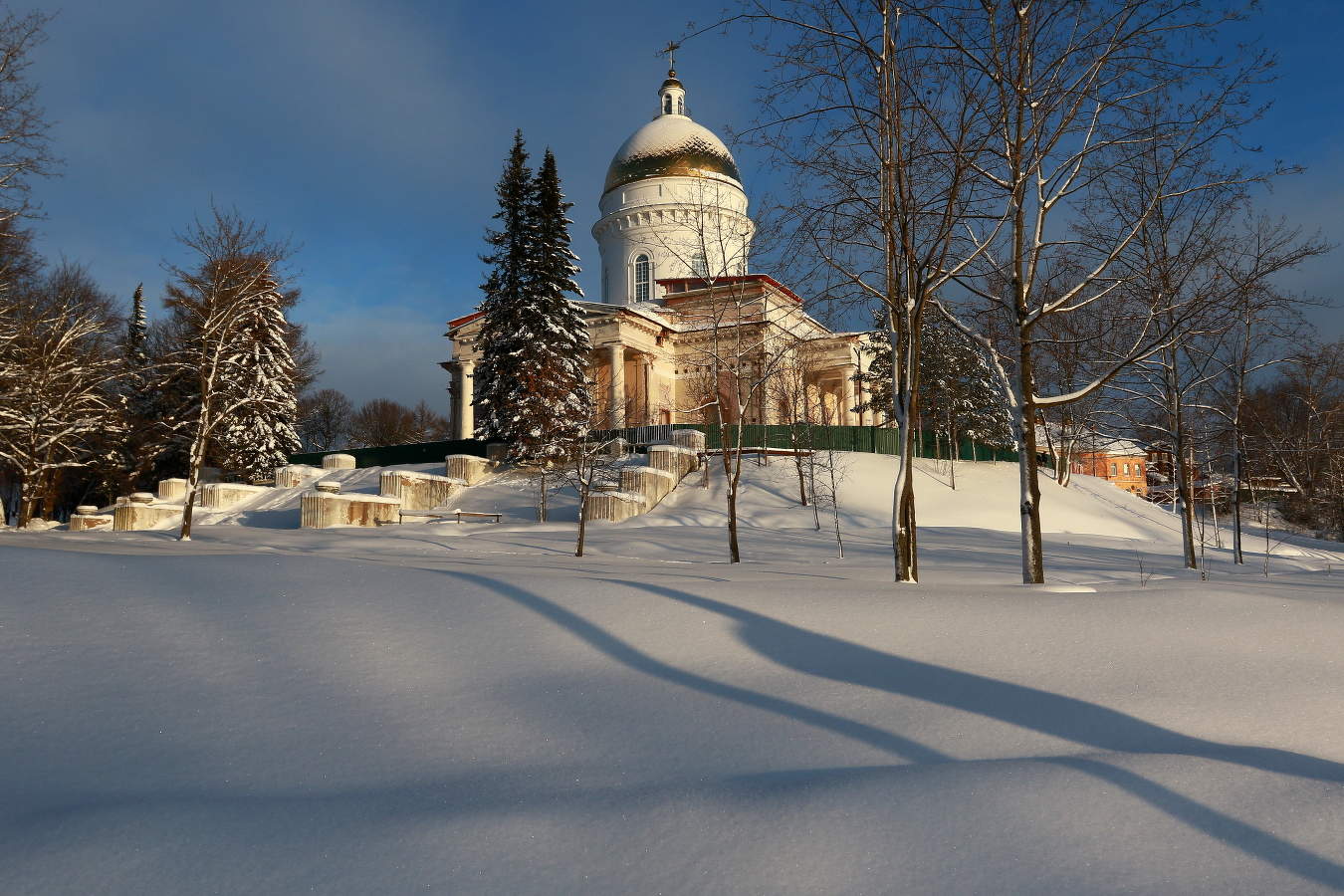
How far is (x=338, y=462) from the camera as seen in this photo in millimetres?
34281

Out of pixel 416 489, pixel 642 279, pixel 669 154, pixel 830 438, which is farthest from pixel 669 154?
pixel 416 489

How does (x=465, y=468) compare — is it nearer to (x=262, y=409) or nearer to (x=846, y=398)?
(x=262, y=409)

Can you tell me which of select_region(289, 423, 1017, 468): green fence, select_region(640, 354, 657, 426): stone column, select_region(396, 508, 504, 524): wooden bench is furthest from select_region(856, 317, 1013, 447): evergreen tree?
select_region(396, 508, 504, 524): wooden bench

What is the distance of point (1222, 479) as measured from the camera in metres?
26.0

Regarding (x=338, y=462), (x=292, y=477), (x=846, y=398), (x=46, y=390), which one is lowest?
(x=292, y=477)

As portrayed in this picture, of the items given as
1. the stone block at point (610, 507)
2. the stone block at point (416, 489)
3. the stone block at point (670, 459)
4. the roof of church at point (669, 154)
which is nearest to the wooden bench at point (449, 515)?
the stone block at point (416, 489)

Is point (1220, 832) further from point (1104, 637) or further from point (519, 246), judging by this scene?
point (519, 246)

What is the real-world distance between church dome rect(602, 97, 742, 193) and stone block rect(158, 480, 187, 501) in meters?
31.8

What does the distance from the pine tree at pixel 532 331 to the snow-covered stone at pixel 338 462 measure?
6.41 metres

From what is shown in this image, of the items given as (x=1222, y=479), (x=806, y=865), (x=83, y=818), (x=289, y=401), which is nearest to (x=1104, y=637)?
(x=806, y=865)

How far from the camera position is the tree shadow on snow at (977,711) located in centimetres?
246

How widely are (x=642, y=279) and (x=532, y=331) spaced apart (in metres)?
23.8

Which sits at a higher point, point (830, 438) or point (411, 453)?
point (830, 438)

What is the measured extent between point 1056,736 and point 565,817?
2.10 m
